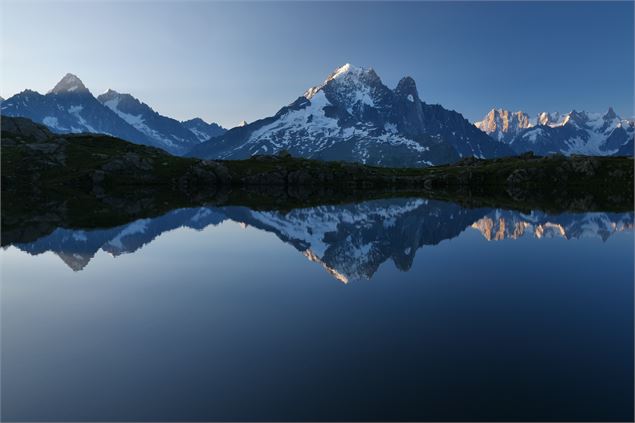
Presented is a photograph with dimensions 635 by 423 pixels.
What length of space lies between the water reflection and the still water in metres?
0.91

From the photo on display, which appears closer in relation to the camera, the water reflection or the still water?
the still water

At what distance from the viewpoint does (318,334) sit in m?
23.0

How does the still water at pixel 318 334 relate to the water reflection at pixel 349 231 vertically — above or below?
below

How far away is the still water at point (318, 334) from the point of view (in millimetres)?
16188

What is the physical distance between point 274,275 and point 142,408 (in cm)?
2291

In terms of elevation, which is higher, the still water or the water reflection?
the water reflection

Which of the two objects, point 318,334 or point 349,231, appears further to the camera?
point 349,231

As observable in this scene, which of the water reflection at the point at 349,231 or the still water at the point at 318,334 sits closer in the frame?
the still water at the point at 318,334

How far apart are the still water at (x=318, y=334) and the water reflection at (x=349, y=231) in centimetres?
91

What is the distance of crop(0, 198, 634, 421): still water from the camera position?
1619 centimetres

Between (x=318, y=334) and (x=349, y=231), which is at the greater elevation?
(x=349, y=231)

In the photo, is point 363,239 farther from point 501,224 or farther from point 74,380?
point 74,380

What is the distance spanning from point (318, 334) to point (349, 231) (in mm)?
45084

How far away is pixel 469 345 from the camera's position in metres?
21.2
